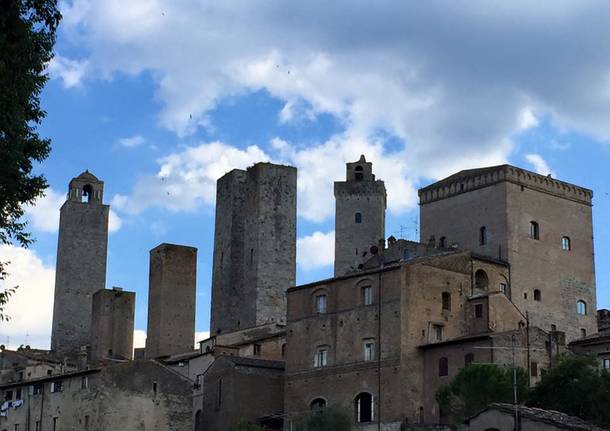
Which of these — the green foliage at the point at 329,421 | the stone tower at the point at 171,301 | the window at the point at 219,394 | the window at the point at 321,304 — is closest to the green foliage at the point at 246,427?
the green foliage at the point at 329,421

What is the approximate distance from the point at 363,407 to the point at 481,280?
9.03 m

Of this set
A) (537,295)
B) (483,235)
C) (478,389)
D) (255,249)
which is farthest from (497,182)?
(255,249)

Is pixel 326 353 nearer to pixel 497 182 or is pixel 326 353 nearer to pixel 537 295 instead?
pixel 537 295

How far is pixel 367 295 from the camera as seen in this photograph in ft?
184

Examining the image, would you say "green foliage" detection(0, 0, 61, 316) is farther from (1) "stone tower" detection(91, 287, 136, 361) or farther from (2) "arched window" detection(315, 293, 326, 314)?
(1) "stone tower" detection(91, 287, 136, 361)

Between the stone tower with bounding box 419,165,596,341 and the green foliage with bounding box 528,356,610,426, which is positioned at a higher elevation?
the stone tower with bounding box 419,165,596,341

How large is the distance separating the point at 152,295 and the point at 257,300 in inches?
258

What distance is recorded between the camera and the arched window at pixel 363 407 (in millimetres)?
53875

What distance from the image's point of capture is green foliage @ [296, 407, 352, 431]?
50.8m

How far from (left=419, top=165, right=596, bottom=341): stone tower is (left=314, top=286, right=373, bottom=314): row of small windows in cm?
719

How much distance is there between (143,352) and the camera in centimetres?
7988

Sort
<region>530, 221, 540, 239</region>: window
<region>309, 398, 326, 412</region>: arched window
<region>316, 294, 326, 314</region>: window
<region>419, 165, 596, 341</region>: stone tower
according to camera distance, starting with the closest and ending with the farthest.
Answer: <region>309, 398, 326, 412</region>: arched window < <region>316, 294, 326, 314</region>: window < <region>419, 165, 596, 341</region>: stone tower < <region>530, 221, 540, 239</region>: window

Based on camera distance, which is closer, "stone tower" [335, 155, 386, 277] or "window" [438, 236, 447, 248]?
"window" [438, 236, 447, 248]

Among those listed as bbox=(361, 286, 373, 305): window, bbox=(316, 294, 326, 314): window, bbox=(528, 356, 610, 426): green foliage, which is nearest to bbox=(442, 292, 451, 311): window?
bbox=(361, 286, 373, 305): window
